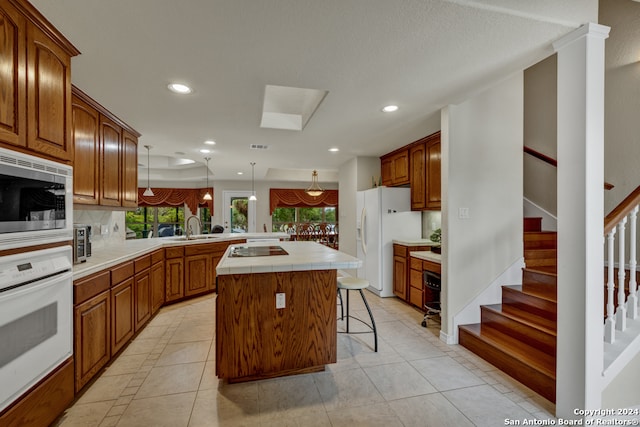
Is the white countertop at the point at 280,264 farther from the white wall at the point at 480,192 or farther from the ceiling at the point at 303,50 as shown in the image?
the ceiling at the point at 303,50

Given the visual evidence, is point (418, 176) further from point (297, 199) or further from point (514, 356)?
point (297, 199)

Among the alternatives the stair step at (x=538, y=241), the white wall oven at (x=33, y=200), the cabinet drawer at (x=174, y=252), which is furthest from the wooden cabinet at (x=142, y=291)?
the stair step at (x=538, y=241)

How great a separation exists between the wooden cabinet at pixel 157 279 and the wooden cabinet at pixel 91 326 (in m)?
1.12

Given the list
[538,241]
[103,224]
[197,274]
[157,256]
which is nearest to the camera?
[538,241]

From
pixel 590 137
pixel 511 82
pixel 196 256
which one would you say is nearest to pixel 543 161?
pixel 511 82

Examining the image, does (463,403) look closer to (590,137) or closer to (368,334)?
(368,334)

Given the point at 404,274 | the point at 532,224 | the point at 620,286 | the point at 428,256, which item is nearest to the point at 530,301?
the point at 620,286

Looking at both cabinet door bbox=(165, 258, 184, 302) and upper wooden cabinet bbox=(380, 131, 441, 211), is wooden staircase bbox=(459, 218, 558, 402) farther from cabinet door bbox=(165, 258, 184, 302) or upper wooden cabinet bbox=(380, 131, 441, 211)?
cabinet door bbox=(165, 258, 184, 302)

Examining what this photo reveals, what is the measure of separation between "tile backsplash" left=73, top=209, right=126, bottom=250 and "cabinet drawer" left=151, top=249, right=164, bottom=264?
0.55m

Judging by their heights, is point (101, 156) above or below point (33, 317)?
above

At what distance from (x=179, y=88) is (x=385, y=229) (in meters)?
3.15

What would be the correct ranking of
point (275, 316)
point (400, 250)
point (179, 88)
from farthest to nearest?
point (400, 250)
point (179, 88)
point (275, 316)

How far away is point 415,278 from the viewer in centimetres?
376

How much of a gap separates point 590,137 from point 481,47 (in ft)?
2.64
